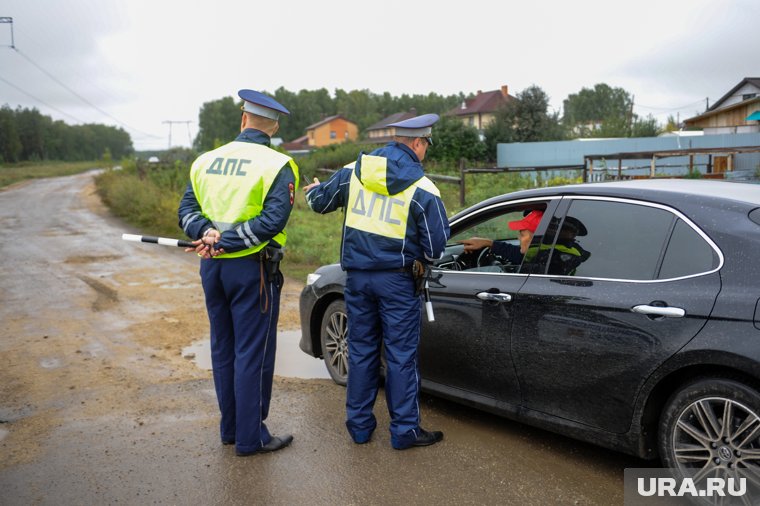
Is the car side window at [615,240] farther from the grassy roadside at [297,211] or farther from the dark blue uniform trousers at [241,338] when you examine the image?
the grassy roadside at [297,211]

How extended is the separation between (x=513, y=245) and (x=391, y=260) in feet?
3.50

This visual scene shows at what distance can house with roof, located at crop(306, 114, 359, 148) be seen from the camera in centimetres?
10869

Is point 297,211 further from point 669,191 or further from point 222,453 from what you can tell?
point 669,191

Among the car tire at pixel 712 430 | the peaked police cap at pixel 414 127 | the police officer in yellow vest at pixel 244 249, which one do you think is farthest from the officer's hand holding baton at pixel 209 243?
the car tire at pixel 712 430

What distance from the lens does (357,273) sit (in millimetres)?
4176

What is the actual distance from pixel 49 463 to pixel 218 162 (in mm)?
2062

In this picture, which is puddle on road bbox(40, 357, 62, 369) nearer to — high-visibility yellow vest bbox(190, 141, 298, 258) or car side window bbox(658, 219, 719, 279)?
high-visibility yellow vest bbox(190, 141, 298, 258)

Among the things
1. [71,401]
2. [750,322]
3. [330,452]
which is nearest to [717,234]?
[750,322]

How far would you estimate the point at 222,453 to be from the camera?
4191mm

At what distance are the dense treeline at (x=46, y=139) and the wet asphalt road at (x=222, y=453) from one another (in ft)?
327

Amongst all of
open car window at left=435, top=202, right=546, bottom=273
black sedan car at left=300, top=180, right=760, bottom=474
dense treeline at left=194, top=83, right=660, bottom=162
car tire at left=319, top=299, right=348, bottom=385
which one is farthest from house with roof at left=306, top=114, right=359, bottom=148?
black sedan car at left=300, top=180, right=760, bottom=474

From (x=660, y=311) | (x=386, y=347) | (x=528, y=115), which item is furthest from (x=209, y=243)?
(x=528, y=115)

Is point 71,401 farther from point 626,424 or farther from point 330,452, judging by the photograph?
point 626,424

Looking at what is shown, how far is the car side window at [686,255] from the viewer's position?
3.26 metres
